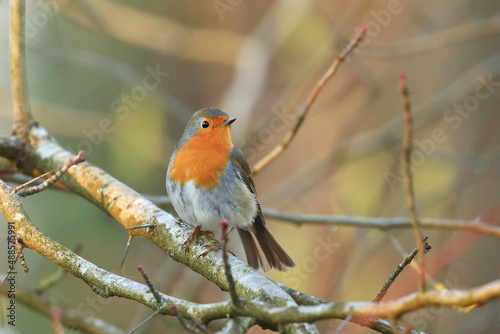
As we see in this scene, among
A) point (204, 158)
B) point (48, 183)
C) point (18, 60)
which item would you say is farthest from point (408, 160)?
point (18, 60)

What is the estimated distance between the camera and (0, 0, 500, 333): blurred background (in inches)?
221

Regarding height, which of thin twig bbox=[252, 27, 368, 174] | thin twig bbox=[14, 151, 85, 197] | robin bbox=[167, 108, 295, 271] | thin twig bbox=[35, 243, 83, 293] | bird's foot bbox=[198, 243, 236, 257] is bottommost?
thin twig bbox=[35, 243, 83, 293]

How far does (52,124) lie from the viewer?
6.49 m

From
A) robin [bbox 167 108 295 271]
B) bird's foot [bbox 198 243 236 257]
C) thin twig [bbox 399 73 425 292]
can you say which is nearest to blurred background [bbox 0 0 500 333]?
robin [bbox 167 108 295 271]

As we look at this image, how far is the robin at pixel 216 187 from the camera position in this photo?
12.3ft

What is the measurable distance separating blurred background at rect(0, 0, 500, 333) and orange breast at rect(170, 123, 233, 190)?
1.18 metres

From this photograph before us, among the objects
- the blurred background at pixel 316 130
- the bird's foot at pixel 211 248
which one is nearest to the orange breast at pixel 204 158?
the bird's foot at pixel 211 248

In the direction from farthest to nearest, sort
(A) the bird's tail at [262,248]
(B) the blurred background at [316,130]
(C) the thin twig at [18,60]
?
(B) the blurred background at [316,130], (A) the bird's tail at [262,248], (C) the thin twig at [18,60]

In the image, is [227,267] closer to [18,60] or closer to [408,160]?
[408,160]

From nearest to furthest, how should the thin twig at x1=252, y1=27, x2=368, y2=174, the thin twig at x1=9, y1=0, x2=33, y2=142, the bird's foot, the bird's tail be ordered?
the bird's foot < the thin twig at x1=252, y1=27, x2=368, y2=174 < the thin twig at x1=9, y1=0, x2=33, y2=142 < the bird's tail

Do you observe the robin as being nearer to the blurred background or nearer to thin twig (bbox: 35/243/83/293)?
thin twig (bbox: 35/243/83/293)

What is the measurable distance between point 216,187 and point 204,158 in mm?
236

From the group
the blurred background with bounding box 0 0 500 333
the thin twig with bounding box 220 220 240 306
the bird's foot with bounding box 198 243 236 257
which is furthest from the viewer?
the blurred background with bounding box 0 0 500 333

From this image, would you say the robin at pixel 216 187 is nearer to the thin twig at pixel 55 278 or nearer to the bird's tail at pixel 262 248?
the bird's tail at pixel 262 248
